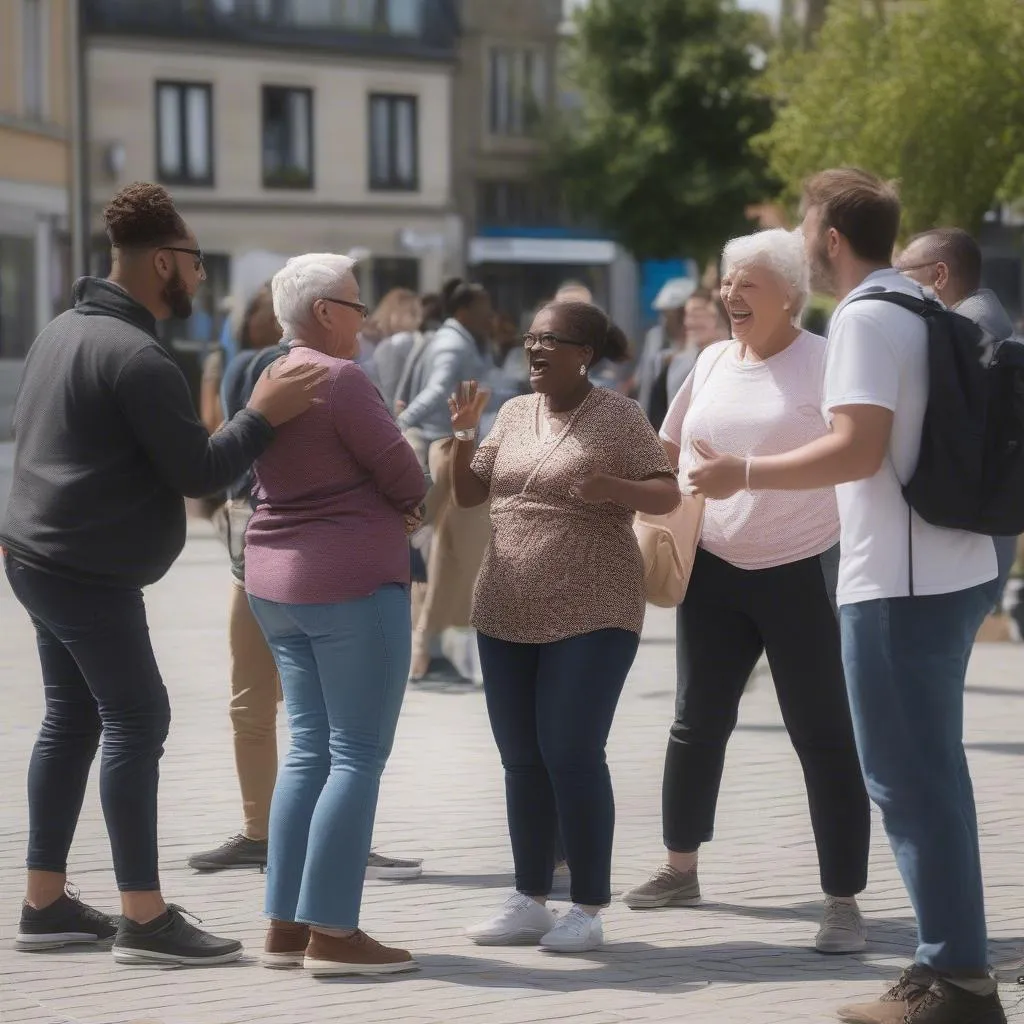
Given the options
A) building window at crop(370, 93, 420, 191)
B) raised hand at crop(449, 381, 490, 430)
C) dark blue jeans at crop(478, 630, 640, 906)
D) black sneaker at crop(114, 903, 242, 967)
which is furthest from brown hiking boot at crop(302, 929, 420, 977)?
building window at crop(370, 93, 420, 191)

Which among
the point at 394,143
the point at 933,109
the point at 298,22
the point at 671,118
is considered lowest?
the point at 933,109

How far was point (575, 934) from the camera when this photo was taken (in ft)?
18.5

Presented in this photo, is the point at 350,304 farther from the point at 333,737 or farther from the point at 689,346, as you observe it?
the point at 689,346

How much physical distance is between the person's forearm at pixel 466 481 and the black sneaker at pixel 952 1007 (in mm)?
1912

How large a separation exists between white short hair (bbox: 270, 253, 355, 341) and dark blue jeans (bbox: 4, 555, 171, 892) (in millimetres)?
Result: 806

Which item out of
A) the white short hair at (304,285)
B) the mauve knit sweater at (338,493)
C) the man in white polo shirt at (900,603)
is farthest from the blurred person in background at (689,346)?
the man in white polo shirt at (900,603)

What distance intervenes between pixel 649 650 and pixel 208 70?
37.1m

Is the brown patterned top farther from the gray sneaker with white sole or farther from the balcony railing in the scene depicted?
the balcony railing

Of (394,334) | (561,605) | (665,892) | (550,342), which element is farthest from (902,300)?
(394,334)

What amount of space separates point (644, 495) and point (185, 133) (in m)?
42.9

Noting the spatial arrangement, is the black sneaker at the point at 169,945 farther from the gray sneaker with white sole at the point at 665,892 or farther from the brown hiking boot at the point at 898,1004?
the brown hiking boot at the point at 898,1004

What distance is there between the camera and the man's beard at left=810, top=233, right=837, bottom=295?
16.3ft

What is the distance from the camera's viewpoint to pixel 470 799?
25.6ft

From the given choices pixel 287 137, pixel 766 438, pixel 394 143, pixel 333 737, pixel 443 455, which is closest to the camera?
pixel 333 737
